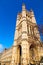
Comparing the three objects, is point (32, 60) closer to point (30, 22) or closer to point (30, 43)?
point (30, 43)

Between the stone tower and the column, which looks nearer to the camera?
the column

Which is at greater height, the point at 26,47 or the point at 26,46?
the point at 26,46

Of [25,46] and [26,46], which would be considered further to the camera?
[26,46]

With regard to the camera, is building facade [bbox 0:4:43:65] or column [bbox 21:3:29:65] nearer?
column [bbox 21:3:29:65]

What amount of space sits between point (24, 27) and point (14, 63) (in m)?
9.64

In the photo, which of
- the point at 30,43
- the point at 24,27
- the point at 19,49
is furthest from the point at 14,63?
the point at 24,27

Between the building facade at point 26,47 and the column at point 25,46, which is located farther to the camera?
the building facade at point 26,47

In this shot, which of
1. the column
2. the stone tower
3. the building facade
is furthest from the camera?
the building facade

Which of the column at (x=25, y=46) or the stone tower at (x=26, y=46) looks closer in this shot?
the column at (x=25, y=46)

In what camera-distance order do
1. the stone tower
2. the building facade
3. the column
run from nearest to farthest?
the column, the stone tower, the building facade

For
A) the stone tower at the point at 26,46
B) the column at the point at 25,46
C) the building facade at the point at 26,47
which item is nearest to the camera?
the column at the point at 25,46

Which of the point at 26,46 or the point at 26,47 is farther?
the point at 26,46

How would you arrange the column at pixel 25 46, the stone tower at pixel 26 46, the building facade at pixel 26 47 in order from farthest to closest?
the building facade at pixel 26 47 → the stone tower at pixel 26 46 → the column at pixel 25 46

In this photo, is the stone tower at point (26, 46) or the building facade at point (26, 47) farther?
the building facade at point (26, 47)
